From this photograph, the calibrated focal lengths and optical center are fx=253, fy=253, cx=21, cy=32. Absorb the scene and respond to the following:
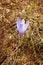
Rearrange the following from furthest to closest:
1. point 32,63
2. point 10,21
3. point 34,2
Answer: point 34,2
point 10,21
point 32,63

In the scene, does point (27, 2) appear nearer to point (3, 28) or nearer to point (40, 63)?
point (3, 28)

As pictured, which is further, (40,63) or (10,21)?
(10,21)

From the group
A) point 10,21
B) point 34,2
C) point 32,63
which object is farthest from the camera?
point 34,2

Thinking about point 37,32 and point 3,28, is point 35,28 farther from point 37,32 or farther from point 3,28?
point 3,28

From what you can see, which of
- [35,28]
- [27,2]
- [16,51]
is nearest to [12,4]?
[27,2]

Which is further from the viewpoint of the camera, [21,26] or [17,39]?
[17,39]

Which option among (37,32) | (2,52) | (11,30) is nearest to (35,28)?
(37,32)

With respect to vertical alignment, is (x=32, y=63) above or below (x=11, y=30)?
below

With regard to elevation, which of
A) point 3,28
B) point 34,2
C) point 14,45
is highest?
point 34,2

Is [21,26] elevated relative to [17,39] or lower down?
elevated
